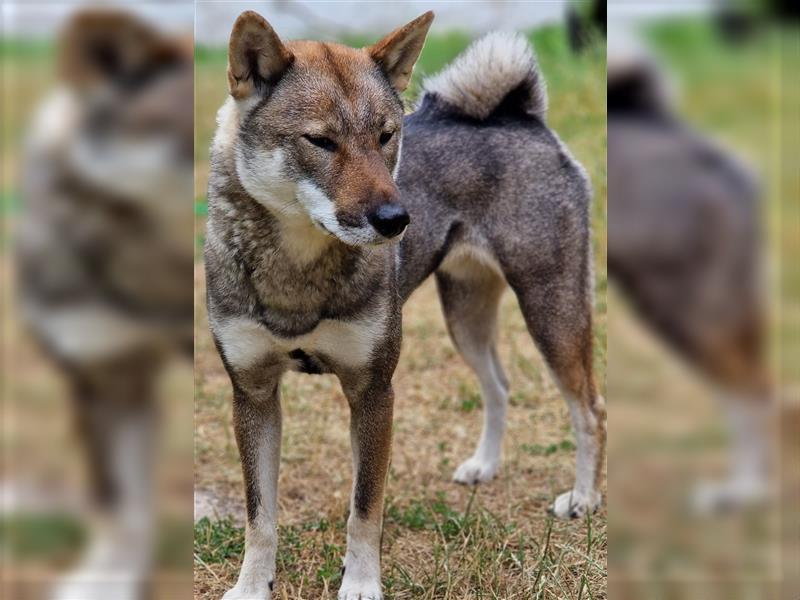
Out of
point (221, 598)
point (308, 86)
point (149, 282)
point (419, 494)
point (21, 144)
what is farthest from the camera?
point (419, 494)

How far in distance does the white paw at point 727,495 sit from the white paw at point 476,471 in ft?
9.00

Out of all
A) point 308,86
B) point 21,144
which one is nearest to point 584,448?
point 308,86

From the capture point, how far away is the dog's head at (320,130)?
2650 millimetres

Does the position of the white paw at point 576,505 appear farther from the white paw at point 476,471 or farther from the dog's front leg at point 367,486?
the dog's front leg at point 367,486

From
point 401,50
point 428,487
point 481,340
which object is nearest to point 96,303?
point 401,50

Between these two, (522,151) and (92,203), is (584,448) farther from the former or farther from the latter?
(92,203)

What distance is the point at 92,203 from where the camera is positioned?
1597mm

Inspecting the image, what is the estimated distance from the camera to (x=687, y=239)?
5.58 ft

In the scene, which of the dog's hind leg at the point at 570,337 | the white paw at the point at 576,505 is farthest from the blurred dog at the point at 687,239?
the white paw at the point at 576,505

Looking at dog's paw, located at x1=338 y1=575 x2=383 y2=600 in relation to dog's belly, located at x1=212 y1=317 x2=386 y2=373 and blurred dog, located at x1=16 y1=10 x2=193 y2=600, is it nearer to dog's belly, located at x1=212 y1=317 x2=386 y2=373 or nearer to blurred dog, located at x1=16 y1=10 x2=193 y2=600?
dog's belly, located at x1=212 y1=317 x2=386 y2=373

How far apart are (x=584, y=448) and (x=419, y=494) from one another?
0.82 m

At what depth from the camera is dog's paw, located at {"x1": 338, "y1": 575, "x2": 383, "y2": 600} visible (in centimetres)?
330

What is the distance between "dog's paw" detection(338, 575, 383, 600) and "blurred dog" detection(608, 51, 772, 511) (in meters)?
1.73

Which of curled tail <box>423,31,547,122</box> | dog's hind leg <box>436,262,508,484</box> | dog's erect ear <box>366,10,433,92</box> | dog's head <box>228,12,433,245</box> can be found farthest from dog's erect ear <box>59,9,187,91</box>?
dog's hind leg <box>436,262,508,484</box>
